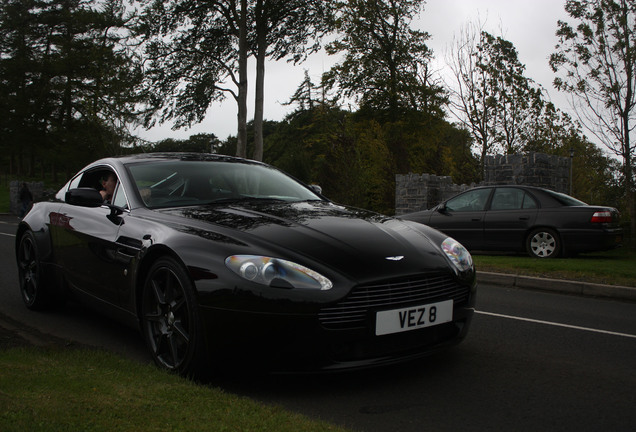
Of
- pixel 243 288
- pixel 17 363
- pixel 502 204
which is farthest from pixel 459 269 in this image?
pixel 502 204

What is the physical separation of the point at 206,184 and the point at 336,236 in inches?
59.5

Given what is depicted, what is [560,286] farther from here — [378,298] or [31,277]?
[31,277]

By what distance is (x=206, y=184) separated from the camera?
508cm

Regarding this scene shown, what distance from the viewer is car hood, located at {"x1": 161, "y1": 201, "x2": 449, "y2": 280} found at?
12.3ft

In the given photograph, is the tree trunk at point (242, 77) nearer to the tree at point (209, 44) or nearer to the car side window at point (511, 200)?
the tree at point (209, 44)

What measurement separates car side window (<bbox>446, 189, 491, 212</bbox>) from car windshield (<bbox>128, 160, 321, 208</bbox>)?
8356 millimetres

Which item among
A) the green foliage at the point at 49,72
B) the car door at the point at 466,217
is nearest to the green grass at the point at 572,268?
the car door at the point at 466,217

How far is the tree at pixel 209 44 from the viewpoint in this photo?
27609mm

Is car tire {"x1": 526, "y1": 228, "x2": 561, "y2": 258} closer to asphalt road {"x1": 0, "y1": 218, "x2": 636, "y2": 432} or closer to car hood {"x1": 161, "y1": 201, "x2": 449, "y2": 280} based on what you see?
asphalt road {"x1": 0, "y1": 218, "x2": 636, "y2": 432}

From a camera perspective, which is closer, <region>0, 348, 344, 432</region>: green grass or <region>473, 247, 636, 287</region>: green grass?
<region>0, 348, 344, 432</region>: green grass

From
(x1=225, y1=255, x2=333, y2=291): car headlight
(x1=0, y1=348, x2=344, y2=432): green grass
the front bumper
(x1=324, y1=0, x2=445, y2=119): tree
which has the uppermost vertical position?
(x1=324, y1=0, x2=445, y2=119): tree

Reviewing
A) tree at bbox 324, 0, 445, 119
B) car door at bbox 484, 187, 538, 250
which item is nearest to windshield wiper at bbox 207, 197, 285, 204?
car door at bbox 484, 187, 538, 250

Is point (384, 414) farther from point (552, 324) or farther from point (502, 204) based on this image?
point (502, 204)

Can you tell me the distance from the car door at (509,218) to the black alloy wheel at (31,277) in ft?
30.1
